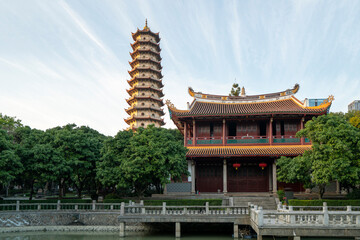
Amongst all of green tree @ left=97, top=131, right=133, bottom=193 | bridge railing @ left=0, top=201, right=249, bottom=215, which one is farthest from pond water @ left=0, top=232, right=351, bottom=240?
green tree @ left=97, top=131, right=133, bottom=193

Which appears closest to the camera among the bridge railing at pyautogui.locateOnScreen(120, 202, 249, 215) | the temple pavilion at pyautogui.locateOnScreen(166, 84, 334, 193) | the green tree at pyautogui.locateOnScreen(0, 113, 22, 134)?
the bridge railing at pyautogui.locateOnScreen(120, 202, 249, 215)

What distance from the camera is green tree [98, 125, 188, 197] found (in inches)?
830

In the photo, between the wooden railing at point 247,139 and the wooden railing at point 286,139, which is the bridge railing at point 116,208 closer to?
the wooden railing at point 247,139

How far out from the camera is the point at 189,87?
106 feet

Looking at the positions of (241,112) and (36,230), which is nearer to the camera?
(36,230)

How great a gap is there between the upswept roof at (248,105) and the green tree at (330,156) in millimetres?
6048

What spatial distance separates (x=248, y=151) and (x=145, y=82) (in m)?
28.3

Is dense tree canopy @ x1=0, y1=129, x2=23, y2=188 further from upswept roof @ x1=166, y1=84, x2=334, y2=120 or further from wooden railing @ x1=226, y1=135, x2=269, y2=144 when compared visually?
wooden railing @ x1=226, y1=135, x2=269, y2=144

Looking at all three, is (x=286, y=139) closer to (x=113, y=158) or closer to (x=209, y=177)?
(x=209, y=177)

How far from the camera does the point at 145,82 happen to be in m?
50.6

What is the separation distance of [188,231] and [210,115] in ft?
34.0

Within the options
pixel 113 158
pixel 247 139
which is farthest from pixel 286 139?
pixel 113 158

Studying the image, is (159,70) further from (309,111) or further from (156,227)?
(156,227)

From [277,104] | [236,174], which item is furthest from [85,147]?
[277,104]
